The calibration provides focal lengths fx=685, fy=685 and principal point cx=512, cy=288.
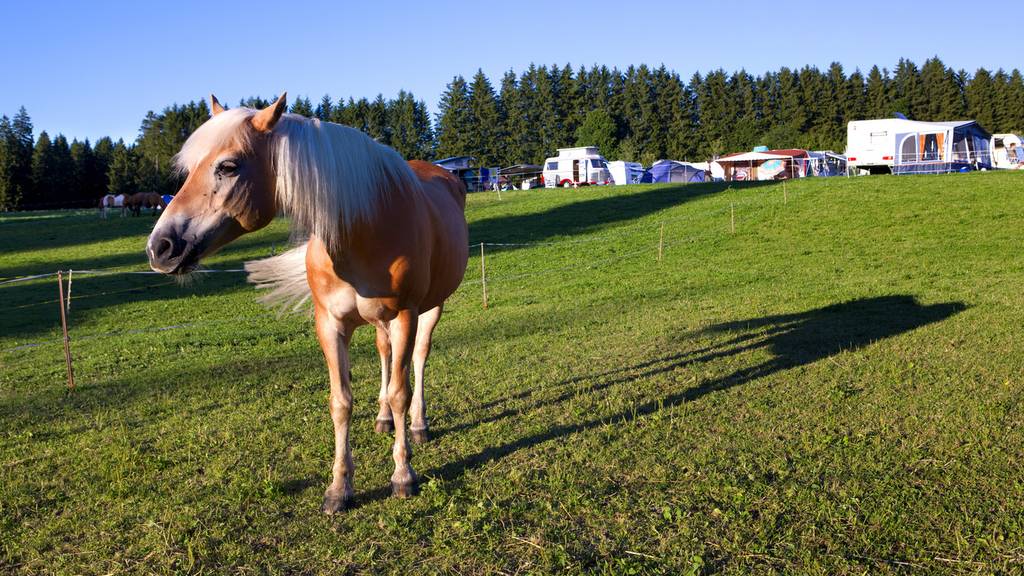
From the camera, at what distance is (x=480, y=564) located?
324 centimetres

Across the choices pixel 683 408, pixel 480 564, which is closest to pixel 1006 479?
pixel 683 408

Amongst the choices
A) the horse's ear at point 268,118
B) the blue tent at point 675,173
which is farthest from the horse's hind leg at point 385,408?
the blue tent at point 675,173

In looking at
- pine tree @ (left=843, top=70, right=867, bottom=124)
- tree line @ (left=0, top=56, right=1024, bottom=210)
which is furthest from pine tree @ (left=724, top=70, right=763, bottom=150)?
pine tree @ (left=843, top=70, right=867, bottom=124)

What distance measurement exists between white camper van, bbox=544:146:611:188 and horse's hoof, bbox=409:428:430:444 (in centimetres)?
4191

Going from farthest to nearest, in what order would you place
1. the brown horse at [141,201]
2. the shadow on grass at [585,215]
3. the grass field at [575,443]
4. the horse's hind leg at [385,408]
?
the brown horse at [141,201] → the shadow on grass at [585,215] → the horse's hind leg at [385,408] → the grass field at [575,443]

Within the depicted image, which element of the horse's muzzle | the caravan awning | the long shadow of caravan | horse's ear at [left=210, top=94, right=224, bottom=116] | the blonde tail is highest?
the caravan awning

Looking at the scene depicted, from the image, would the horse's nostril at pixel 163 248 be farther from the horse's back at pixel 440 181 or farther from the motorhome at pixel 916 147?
the motorhome at pixel 916 147

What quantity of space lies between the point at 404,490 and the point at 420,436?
3.45 ft

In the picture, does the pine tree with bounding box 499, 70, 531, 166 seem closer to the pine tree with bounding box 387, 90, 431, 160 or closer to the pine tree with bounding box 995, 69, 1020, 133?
the pine tree with bounding box 387, 90, 431, 160

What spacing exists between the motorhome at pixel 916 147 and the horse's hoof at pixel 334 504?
35336 millimetres

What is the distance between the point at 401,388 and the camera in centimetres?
427

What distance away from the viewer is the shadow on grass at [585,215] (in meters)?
24.9

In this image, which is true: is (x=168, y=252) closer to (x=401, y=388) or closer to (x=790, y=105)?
(x=401, y=388)

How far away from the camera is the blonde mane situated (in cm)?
322
